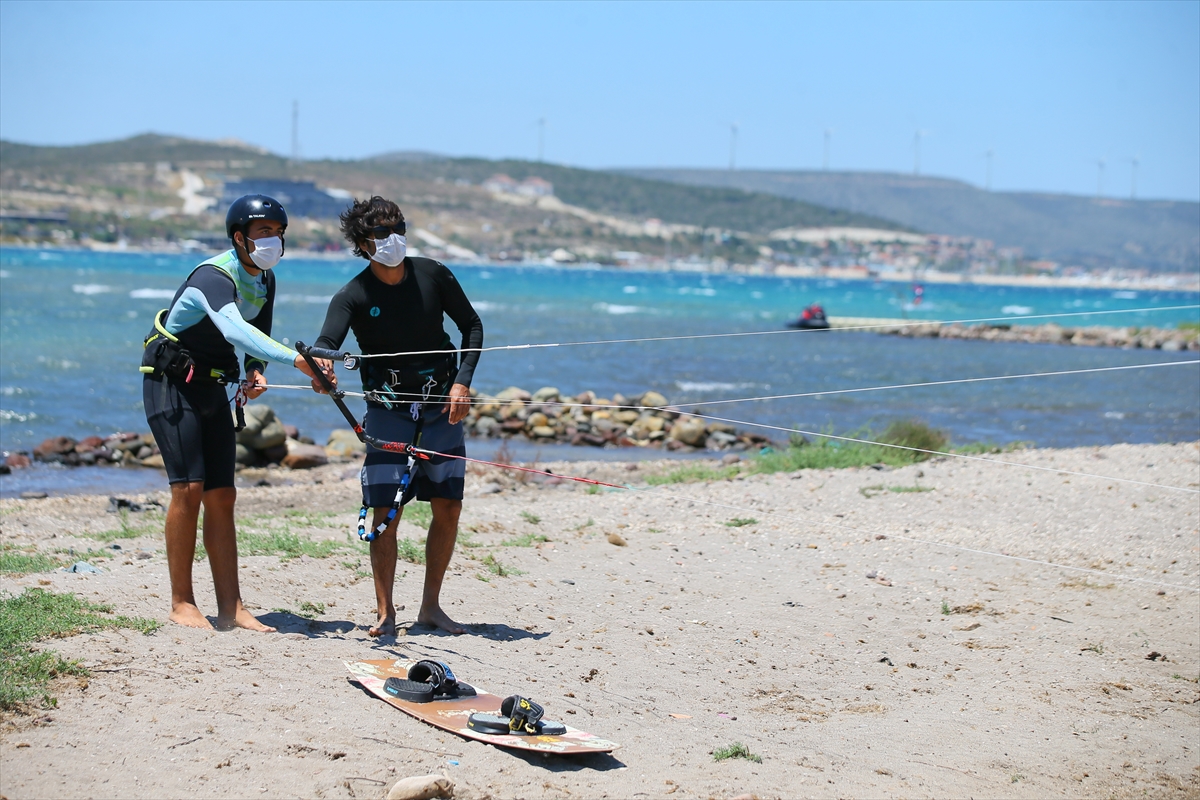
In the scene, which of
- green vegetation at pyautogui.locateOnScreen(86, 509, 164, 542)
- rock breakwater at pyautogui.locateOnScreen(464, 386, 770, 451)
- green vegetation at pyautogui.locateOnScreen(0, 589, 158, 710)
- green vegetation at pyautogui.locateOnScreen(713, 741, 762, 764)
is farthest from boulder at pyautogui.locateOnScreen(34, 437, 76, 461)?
green vegetation at pyautogui.locateOnScreen(713, 741, 762, 764)

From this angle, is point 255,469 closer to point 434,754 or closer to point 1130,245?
point 434,754

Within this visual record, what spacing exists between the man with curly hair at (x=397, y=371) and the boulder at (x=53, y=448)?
10680mm

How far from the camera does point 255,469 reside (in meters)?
14.5

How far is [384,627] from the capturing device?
5.81m

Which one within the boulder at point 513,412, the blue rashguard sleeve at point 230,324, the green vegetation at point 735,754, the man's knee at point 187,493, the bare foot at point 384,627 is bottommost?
the boulder at point 513,412

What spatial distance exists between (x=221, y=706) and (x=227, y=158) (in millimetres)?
174459

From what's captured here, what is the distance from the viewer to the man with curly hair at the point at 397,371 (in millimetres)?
5719

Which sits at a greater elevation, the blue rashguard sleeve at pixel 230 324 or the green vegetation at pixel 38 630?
the blue rashguard sleeve at pixel 230 324

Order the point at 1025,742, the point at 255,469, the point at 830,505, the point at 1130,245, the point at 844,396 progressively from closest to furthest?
the point at 1025,742
the point at 830,505
the point at 255,469
the point at 844,396
the point at 1130,245

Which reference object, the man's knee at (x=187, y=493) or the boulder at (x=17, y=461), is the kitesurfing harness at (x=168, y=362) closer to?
the man's knee at (x=187, y=493)

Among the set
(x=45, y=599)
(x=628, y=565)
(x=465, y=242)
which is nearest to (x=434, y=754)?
(x=45, y=599)

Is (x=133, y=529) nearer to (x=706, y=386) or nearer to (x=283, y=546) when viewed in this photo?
(x=283, y=546)

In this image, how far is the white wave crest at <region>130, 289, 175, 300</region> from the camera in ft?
178

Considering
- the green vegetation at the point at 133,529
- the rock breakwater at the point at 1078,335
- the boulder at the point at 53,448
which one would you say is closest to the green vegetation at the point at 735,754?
the green vegetation at the point at 133,529
